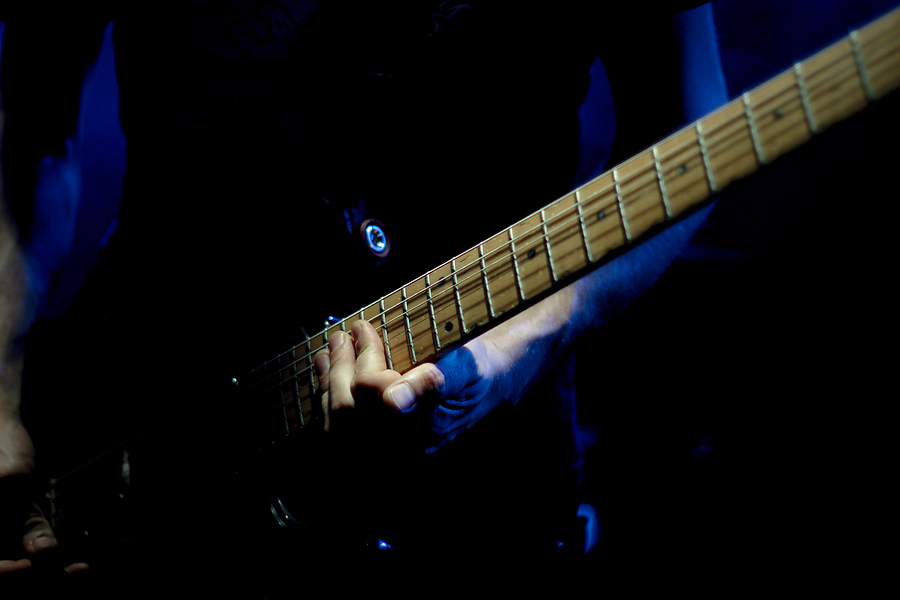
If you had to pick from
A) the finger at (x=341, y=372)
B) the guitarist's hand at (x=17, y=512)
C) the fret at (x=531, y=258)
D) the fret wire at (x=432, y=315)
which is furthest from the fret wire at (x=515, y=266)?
the guitarist's hand at (x=17, y=512)

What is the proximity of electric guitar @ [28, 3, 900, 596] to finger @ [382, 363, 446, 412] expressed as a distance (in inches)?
1.9

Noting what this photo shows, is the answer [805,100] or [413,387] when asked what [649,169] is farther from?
[413,387]

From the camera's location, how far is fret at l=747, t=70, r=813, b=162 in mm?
362

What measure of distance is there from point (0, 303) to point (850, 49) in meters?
1.40

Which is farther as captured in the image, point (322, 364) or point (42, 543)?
point (42, 543)

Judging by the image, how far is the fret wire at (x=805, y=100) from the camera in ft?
1.17

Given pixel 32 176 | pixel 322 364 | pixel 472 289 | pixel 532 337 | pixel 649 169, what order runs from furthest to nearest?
pixel 32 176
pixel 532 337
pixel 322 364
pixel 472 289
pixel 649 169

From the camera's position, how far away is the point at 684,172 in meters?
0.41

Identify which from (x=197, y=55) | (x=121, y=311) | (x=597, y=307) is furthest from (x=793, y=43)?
(x=121, y=311)

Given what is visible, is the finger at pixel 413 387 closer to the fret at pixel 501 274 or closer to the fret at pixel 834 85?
the fret at pixel 501 274

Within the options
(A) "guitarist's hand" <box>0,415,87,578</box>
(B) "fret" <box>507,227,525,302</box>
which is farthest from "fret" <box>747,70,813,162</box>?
(A) "guitarist's hand" <box>0,415,87,578</box>

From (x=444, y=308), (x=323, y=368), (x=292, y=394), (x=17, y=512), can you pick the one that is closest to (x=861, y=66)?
(x=444, y=308)

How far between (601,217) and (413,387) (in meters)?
0.27

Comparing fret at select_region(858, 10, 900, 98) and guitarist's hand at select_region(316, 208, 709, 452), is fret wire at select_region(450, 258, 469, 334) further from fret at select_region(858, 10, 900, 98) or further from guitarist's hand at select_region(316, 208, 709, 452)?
fret at select_region(858, 10, 900, 98)
